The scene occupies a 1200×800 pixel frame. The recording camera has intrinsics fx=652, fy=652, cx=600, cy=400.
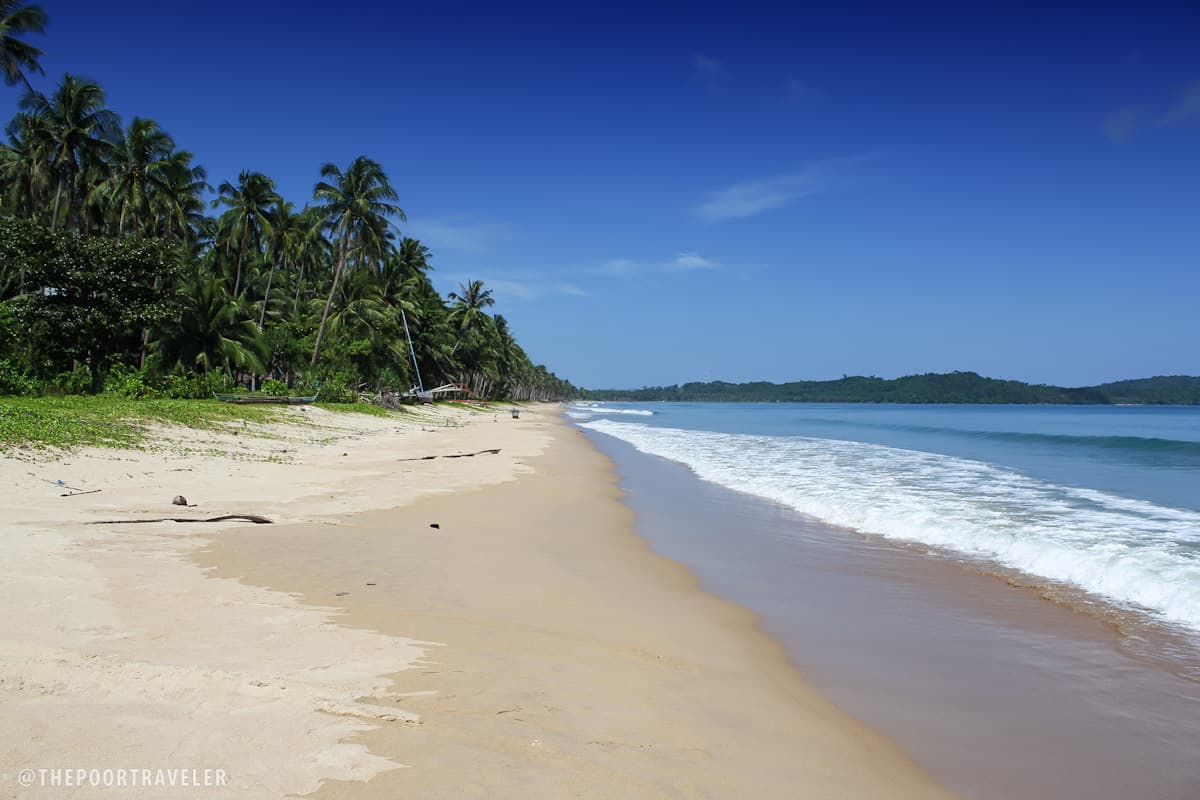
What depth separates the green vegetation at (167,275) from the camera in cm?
2355

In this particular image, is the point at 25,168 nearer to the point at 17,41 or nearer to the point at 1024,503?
the point at 17,41

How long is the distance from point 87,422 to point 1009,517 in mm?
17876

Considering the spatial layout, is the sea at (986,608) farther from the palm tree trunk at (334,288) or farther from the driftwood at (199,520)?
the palm tree trunk at (334,288)

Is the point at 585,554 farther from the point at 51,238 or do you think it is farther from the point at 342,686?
the point at 51,238

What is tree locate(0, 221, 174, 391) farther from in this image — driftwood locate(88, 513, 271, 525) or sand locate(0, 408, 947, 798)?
driftwood locate(88, 513, 271, 525)

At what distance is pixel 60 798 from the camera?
236 centimetres

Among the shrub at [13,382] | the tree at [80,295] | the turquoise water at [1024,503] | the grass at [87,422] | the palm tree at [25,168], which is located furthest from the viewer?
the palm tree at [25,168]

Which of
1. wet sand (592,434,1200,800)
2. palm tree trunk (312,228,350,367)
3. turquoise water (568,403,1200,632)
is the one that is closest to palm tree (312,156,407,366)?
palm tree trunk (312,228,350,367)

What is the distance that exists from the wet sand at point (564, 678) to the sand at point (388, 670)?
0.02 metres

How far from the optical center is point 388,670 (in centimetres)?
381

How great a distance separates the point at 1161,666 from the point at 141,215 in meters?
47.3

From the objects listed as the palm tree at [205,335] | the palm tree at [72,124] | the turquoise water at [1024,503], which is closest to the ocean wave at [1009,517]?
the turquoise water at [1024,503]

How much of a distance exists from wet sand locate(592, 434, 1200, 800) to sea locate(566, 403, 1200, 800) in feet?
0.05

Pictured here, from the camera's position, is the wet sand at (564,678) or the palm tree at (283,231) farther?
the palm tree at (283,231)
